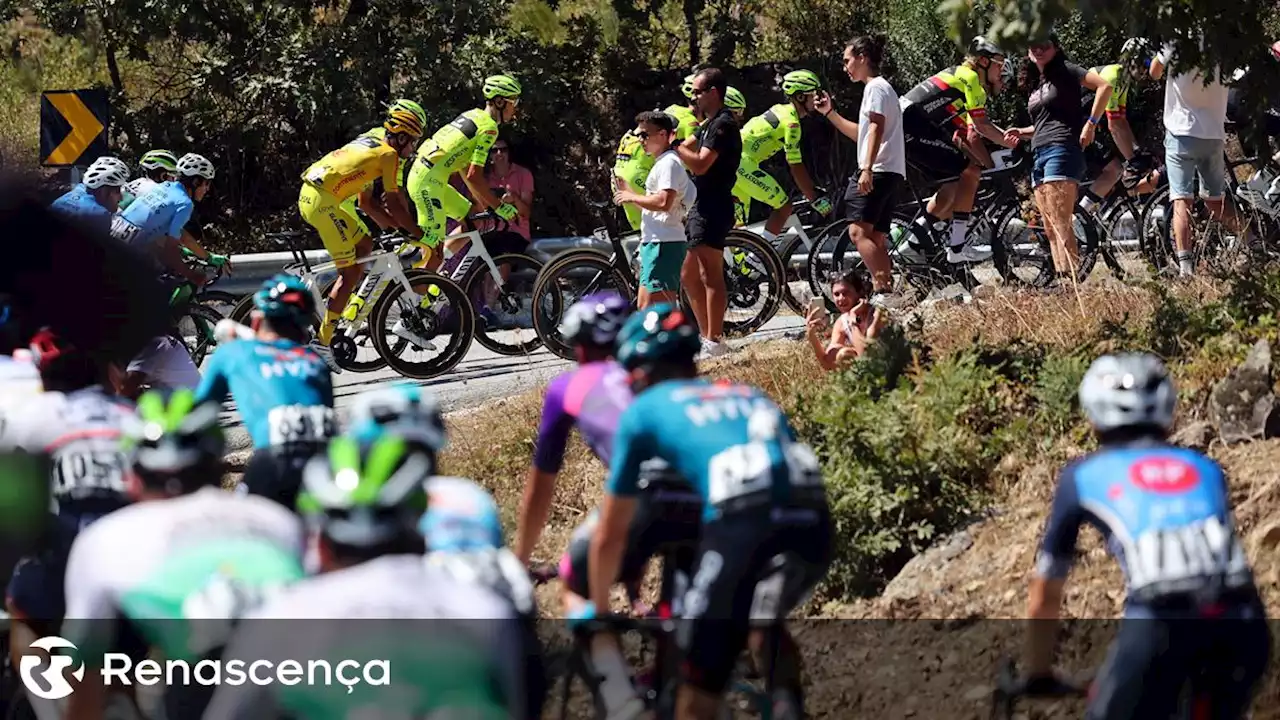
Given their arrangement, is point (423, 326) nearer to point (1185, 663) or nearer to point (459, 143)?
point (459, 143)

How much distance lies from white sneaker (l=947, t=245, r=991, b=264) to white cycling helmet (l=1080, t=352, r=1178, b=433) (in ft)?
26.3

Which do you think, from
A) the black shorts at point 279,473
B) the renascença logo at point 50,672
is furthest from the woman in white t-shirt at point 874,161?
the renascença logo at point 50,672

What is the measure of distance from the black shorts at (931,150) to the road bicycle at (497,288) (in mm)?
2842

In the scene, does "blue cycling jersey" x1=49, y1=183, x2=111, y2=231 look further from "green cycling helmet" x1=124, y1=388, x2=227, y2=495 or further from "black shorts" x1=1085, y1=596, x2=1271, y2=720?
"black shorts" x1=1085, y1=596, x2=1271, y2=720

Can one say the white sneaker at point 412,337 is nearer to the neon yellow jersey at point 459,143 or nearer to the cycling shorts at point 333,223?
the cycling shorts at point 333,223

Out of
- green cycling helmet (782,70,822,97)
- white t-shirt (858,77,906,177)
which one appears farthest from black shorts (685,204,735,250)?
green cycling helmet (782,70,822,97)

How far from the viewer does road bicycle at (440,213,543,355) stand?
44.7 feet

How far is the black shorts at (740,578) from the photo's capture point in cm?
593

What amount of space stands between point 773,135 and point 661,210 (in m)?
3.43

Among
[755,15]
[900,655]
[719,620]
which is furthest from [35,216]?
[755,15]

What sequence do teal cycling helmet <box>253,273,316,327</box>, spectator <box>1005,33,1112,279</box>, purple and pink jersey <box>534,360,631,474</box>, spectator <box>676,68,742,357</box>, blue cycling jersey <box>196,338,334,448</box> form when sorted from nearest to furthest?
1. purple and pink jersey <box>534,360,631,474</box>
2. blue cycling jersey <box>196,338,334,448</box>
3. teal cycling helmet <box>253,273,316,327</box>
4. spectator <box>676,68,742,357</box>
5. spectator <box>1005,33,1112,279</box>

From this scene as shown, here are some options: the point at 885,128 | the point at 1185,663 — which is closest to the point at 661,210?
the point at 885,128

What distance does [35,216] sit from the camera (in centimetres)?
1193

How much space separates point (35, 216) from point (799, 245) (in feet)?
18.8
